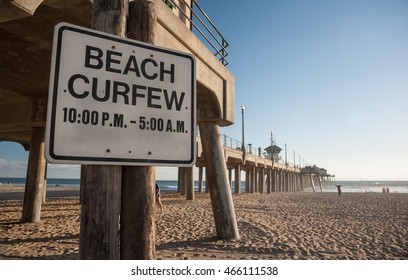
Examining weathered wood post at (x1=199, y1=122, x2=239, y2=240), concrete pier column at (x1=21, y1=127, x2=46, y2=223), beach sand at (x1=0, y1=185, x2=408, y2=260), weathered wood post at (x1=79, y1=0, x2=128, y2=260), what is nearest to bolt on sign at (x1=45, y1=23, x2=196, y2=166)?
weathered wood post at (x1=79, y1=0, x2=128, y2=260)

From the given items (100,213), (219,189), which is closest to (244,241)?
(219,189)

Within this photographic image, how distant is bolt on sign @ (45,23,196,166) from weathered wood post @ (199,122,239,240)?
212 inches

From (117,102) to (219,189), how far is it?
18.8 feet

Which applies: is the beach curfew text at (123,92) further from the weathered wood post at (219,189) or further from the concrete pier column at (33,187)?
the concrete pier column at (33,187)

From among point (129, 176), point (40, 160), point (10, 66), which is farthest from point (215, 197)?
point (40, 160)

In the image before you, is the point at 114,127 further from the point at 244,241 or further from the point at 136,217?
the point at 244,241

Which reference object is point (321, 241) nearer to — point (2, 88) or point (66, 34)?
point (66, 34)

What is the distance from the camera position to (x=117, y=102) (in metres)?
1.38

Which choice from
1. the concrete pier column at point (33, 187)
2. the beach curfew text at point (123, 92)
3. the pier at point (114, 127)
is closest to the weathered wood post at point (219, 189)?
the pier at point (114, 127)

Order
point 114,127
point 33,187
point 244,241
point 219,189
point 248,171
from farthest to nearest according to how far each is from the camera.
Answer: point 248,171 < point 33,187 < point 244,241 < point 219,189 < point 114,127

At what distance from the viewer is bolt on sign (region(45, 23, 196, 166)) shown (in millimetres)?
1255

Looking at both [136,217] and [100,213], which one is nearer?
[100,213]

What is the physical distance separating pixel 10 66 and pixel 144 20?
6.49m

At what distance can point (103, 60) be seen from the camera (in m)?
1.37
